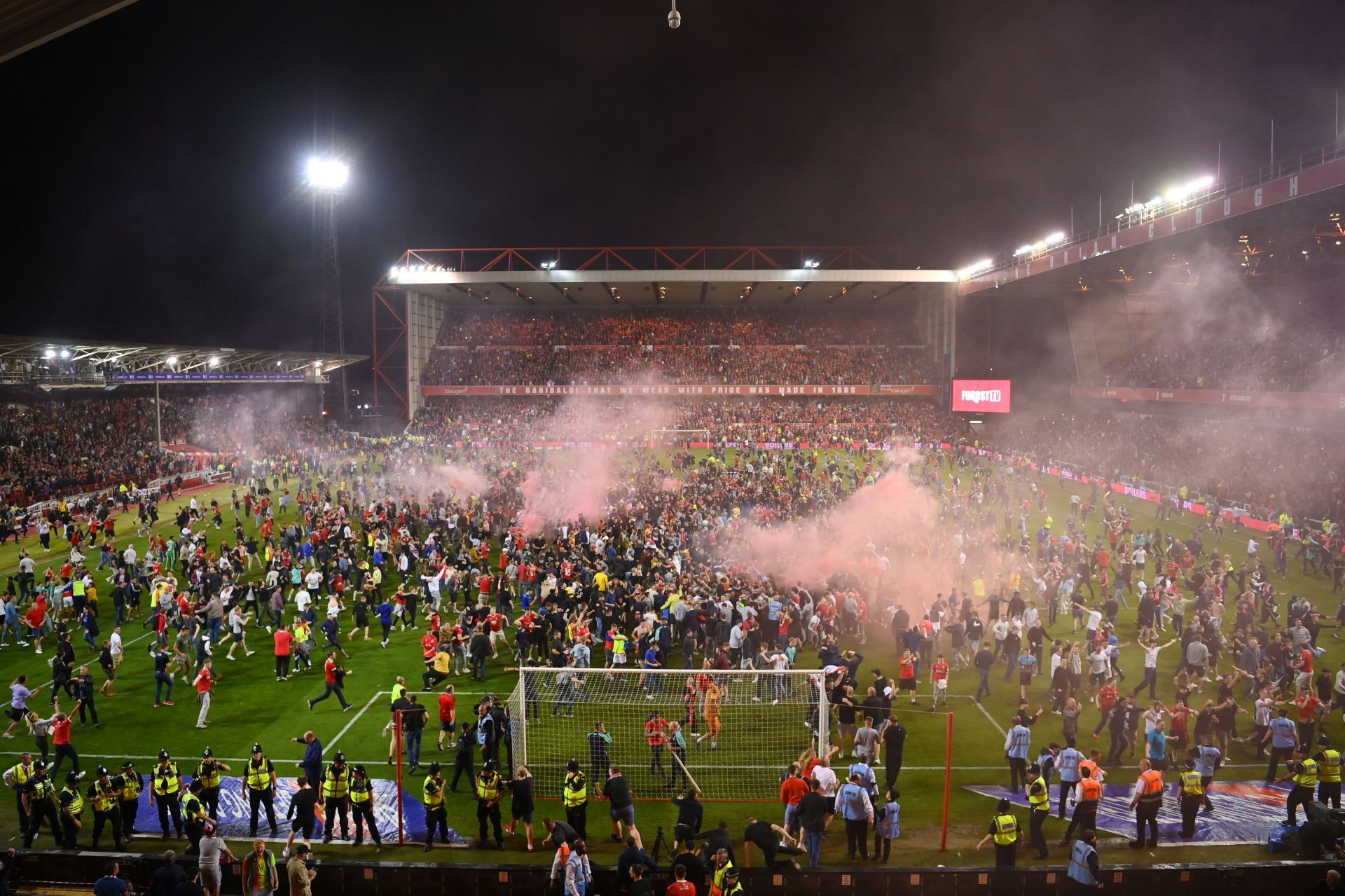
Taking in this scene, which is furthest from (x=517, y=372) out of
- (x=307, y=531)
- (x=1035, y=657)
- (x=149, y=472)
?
(x=1035, y=657)

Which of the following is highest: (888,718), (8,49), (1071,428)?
(8,49)

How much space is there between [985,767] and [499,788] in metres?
6.50

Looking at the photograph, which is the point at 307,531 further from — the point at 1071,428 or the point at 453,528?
the point at 1071,428

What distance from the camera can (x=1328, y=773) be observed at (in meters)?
9.13

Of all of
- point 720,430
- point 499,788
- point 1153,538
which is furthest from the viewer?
point 720,430

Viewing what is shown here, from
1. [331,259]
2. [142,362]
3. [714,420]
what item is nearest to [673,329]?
[714,420]

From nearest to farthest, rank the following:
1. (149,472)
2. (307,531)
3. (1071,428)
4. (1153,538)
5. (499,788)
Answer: (499,788) → (1153,538) → (307,531) → (149,472) → (1071,428)

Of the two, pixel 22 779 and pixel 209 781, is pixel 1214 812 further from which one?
pixel 22 779

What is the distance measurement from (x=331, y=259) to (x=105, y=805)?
1930 inches

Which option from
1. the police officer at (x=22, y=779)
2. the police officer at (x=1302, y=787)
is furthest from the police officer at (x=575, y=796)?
the police officer at (x=1302, y=787)

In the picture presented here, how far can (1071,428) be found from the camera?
39.7 metres

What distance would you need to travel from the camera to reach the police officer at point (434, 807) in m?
8.81

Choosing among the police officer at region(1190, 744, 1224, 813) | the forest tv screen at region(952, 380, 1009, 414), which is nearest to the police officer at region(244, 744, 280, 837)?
the police officer at region(1190, 744, 1224, 813)

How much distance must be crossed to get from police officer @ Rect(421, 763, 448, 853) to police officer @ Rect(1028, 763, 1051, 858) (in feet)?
21.1
